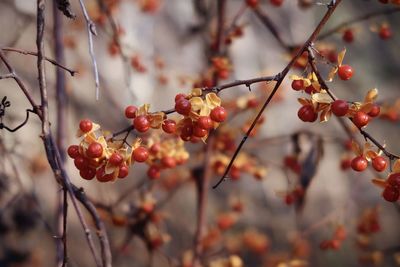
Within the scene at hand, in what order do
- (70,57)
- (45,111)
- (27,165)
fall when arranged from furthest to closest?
→ (70,57) → (27,165) → (45,111)

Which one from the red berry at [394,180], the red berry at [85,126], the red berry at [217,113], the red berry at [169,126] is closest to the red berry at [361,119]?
the red berry at [394,180]

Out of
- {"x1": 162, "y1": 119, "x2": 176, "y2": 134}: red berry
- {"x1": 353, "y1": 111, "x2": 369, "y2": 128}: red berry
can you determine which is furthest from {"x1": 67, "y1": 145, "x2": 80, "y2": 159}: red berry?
{"x1": 353, "y1": 111, "x2": 369, "y2": 128}: red berry

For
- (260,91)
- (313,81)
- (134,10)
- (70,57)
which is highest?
(134,10)

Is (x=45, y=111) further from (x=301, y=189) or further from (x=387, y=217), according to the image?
(x=387, y=217)

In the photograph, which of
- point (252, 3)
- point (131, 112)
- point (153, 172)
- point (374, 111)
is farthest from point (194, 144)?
point (374, 111)

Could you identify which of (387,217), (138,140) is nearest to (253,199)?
(387,217)

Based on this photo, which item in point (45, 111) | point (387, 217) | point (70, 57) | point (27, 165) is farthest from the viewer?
point (387, 217)
